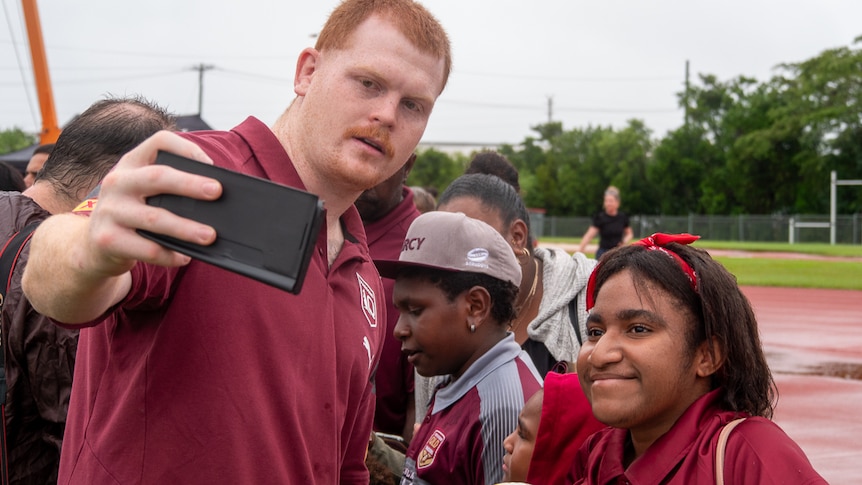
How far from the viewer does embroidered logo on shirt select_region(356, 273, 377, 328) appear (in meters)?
2.33

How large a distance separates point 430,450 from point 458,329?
55cm

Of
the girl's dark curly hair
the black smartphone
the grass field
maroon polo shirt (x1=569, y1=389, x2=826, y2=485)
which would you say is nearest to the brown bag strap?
maroon polo shirt (x1=569, y1=389, x2=826, y2=485)

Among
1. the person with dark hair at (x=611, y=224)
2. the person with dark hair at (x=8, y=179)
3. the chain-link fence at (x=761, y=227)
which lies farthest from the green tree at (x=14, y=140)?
the person with dark hair at (x=8, y=179)

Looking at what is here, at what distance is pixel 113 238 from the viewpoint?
136 centimetres

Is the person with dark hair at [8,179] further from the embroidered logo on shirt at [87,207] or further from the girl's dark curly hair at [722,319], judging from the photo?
the girl's dark curly hair at [722,319]

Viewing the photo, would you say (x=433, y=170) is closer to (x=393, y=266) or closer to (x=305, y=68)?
(x=393, y=266)

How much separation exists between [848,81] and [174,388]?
213 ft

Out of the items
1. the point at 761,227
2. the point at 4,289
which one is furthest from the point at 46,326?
the point at 761,227

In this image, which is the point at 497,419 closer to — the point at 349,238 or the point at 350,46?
the point at 349,238

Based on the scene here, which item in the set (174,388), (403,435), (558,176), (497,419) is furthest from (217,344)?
(558,176)

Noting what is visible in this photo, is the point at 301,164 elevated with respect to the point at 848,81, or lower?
lower

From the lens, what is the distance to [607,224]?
17.8 metres

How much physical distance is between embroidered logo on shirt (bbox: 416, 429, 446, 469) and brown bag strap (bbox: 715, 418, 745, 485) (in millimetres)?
1096

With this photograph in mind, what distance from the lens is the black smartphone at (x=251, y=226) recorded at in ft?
4.42
